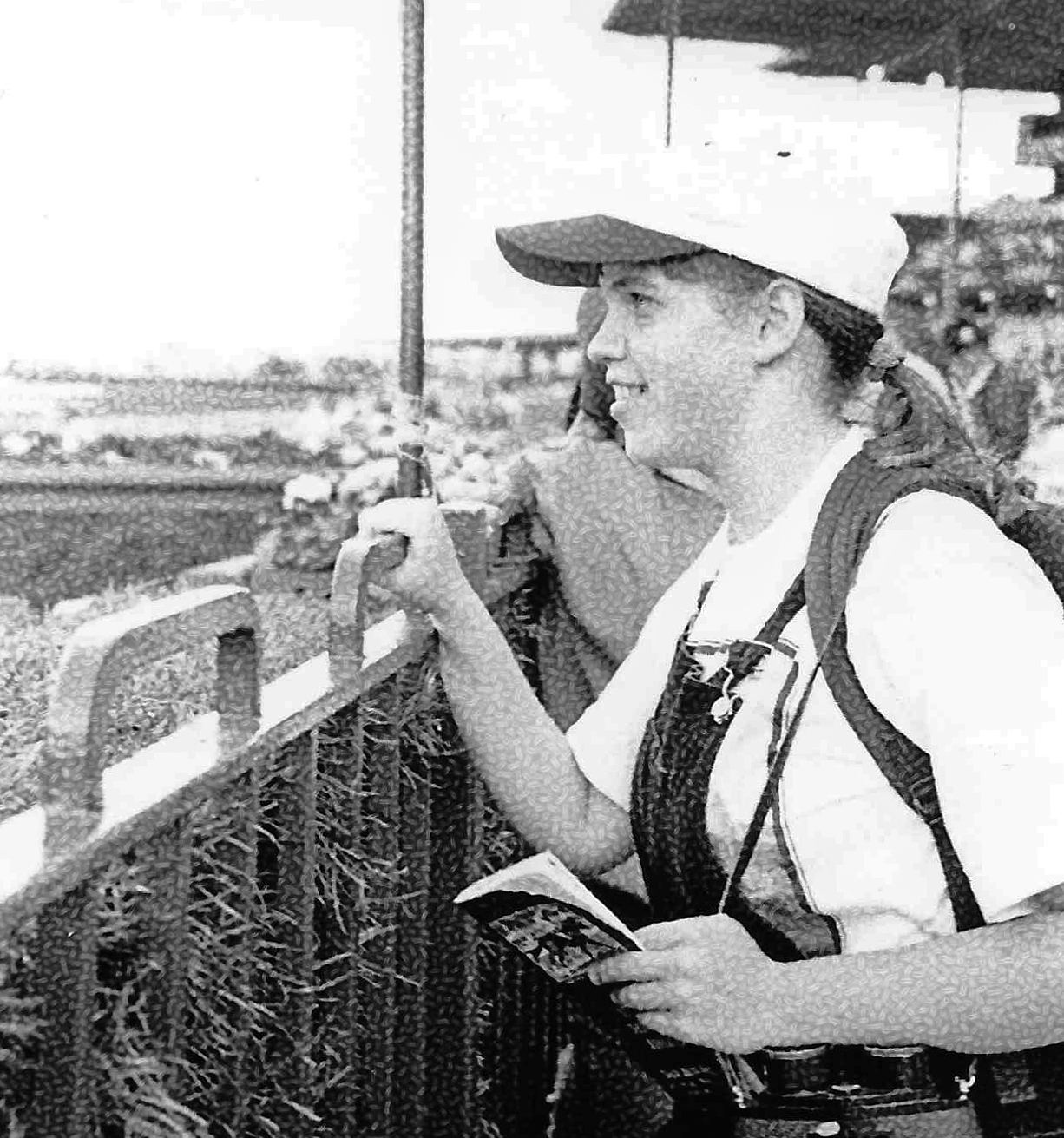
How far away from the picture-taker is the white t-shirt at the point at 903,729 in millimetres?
873

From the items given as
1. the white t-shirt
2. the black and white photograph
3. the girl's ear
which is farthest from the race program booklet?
the girl's ear

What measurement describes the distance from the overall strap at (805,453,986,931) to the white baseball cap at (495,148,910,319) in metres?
0.17

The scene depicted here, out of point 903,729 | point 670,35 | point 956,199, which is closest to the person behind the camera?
point 903,729

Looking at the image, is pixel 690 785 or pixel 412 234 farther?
pixel 412 234

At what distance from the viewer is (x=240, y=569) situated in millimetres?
3455

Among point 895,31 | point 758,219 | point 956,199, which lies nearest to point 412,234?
point 758,219

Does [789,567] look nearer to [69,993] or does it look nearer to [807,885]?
[807,885]

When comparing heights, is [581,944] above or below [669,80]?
below

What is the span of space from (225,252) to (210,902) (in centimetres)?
142

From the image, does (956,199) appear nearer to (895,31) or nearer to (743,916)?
(895,31)

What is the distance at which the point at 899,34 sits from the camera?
3.68 m

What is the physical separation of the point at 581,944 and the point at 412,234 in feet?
3.66

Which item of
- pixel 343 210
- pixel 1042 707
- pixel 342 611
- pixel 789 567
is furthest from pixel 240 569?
pixel 1042 707

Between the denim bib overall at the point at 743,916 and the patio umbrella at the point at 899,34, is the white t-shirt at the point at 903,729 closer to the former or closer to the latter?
the denim bib overall at the point at 743,916
